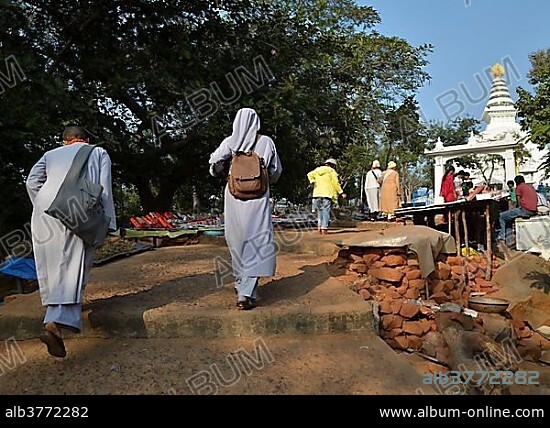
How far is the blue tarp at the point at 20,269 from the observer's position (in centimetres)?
578

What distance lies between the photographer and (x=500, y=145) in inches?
742

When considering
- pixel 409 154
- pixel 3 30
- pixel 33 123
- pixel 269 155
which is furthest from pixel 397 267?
pixel 409 154

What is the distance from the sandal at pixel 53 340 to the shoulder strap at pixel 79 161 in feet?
3.21

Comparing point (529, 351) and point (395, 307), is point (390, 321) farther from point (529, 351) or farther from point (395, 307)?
point (529, 351)

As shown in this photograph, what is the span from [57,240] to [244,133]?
169cm

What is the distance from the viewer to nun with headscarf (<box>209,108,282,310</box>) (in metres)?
3.49

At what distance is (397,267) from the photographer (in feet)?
19.5

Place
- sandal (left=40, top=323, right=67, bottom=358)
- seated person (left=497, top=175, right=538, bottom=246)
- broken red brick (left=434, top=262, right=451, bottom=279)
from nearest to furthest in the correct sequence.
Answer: sandal (left=40, top=323, right=67, bottom=358) → broken red brick (left=434, top=262, right=451, bottom=279) → seated person (left=497, top=175, right=538, bottom=246)

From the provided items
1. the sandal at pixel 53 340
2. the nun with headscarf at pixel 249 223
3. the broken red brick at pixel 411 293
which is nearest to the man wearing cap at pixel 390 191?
the broken red brick at pixel 411 293

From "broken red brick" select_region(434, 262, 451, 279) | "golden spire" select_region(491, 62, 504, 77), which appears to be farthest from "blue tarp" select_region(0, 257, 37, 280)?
"golden spire" select_region(491, 62, 504, 77)

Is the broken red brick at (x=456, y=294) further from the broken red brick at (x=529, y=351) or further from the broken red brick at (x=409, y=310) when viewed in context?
the broken red brick at (x=409, y=310)
